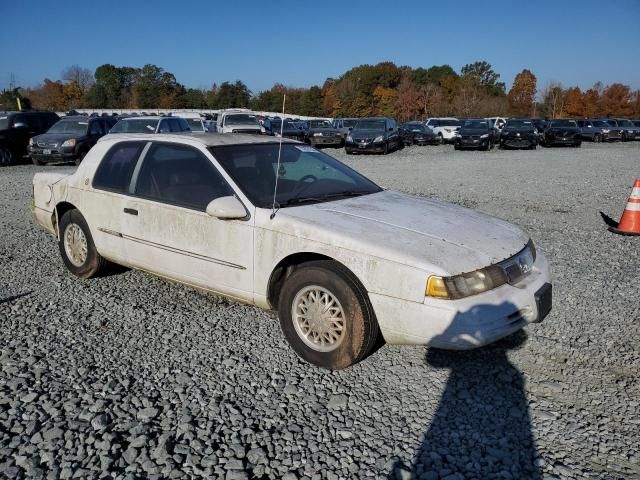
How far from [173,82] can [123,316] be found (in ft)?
303

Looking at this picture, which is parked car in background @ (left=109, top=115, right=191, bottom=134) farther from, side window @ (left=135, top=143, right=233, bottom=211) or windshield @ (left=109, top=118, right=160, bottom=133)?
side window @ (left=135, top=143, right=233, bottom=211)

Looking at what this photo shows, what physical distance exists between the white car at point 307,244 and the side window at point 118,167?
1 centimetres

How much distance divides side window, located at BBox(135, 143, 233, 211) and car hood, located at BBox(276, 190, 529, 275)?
72cm

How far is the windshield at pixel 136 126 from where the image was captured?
16141 millimetres

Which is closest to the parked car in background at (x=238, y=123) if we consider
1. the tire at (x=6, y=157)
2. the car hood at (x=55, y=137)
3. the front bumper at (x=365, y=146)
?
the front bumper at (x=365, y=146)

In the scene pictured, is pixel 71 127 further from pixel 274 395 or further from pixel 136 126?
pixel 274 395

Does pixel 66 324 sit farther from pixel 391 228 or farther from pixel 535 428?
pixel 535 428

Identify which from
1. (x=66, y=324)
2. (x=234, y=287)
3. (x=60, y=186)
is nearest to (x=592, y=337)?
(x=234, y=287)

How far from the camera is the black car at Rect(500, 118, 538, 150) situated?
26266 millimetres

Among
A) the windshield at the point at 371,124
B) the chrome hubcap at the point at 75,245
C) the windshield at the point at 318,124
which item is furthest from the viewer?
the windshield at the point at 318,124

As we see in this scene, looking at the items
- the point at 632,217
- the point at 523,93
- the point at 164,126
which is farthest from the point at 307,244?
the point at 523,93

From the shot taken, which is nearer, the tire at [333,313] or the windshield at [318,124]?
the tire at [333,313]

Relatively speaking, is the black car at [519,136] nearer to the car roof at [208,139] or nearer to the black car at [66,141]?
the black car at [66,141]

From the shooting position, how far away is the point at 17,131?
57.9ft
